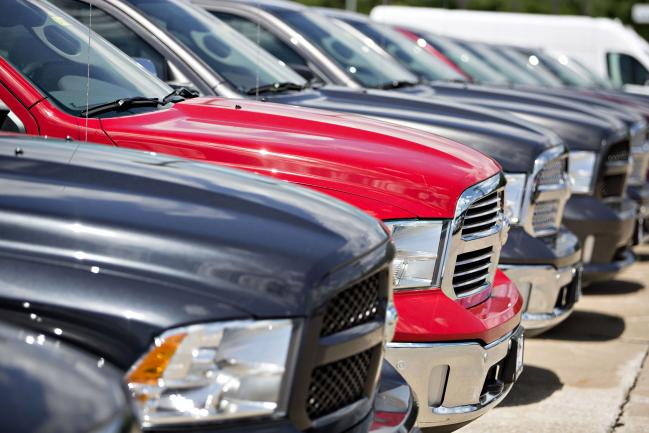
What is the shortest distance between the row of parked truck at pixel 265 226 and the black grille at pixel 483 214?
2 centimetres

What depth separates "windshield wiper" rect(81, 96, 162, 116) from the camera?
495 cm

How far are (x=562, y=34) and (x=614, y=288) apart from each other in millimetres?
13945

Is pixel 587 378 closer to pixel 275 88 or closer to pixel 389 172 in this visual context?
pixel 275 88

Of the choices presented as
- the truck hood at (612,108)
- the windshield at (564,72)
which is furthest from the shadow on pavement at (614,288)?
the windshield at (564,72)

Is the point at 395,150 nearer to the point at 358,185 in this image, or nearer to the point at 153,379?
the point at 358,185

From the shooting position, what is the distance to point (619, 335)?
8422 millimetres

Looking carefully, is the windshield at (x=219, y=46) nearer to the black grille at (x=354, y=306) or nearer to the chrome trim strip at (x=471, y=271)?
the chrome trim strip at (x=471, y=271)

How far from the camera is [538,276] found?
6.61m

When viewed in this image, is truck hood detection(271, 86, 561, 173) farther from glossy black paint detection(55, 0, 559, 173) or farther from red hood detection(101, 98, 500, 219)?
red hood detection(101, 98, 500, 219)

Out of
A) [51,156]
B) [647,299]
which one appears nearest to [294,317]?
[51,156]

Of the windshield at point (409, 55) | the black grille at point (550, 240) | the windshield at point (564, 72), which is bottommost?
the windshield at point (564, 72)

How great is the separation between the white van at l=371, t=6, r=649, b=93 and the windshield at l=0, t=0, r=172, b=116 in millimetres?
17503

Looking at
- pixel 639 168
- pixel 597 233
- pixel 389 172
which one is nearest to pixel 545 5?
pixel 639 168

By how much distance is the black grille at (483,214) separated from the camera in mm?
4941
